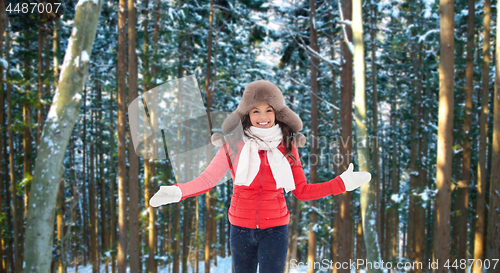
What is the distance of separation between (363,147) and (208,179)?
15.0ft

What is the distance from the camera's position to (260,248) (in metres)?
2.18

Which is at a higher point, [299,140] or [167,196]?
[299,140]

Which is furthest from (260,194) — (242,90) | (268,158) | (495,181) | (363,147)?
(242,90)

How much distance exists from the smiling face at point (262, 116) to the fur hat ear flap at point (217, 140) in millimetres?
286

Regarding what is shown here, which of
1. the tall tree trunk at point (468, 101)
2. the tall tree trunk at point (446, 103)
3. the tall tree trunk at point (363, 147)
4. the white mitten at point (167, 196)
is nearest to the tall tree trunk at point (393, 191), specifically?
the tall tree trunk at point (468, 101)

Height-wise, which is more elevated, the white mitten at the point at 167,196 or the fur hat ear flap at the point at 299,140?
the fur hat ear flap at the point at 299,140

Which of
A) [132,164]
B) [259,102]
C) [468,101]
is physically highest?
[468,101]

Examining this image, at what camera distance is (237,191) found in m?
2.30

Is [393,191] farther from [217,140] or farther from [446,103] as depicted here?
[217,140]

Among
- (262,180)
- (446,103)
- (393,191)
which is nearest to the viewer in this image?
(262,180)

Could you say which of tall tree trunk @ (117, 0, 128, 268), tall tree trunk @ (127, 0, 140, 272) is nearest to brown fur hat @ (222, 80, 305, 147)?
tall tree trunk @ (127, 0, 140, 272)

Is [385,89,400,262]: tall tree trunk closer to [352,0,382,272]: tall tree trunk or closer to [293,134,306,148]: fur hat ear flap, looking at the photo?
[352,0,382,272]: tall tree trunk

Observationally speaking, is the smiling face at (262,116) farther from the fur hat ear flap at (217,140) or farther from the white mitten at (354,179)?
the white mitten at (354,179)

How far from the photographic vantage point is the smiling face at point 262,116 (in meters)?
2.37
